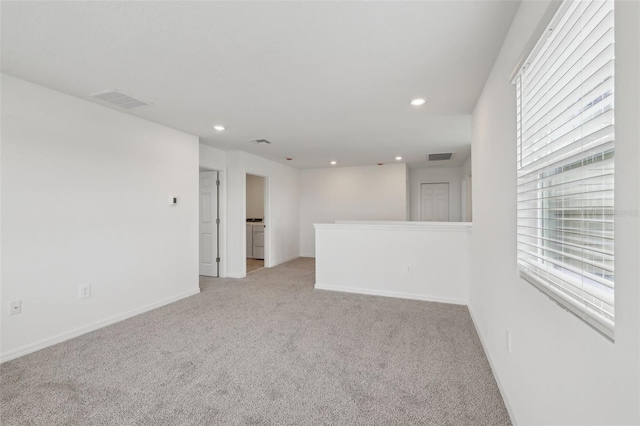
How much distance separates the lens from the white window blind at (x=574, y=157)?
0.82 metres

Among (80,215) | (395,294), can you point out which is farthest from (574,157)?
(80,215)

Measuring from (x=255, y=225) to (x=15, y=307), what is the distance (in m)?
4.92

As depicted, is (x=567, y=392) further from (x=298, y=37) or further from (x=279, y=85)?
(x=279, y=85)

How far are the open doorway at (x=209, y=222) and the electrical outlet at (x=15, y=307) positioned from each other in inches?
111

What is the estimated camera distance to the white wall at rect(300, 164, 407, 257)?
671 cm

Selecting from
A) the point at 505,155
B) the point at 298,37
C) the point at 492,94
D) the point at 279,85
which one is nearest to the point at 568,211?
the point at 505,155

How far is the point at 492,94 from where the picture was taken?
2.19 metres

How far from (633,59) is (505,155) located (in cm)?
117

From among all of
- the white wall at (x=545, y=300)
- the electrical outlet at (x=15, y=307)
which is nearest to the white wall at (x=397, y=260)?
the white wall at (x=545, y=300)

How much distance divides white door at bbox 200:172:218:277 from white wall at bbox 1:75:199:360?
1182 millimetres

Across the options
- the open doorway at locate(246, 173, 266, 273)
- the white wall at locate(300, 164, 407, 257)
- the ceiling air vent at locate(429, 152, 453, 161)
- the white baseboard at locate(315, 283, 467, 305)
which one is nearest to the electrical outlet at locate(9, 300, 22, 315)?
the white baseboard at locate(315, 283, 467, 305)

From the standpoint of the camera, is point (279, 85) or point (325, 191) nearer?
point (279, 85)

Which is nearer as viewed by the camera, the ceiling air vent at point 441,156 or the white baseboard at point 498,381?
the white baseboard at point 498,381

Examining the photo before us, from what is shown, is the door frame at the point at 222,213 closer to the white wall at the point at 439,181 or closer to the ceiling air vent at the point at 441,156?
the ceiling air vent at the point at 441,156
